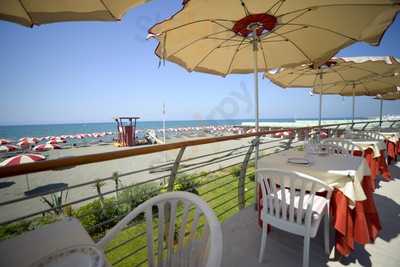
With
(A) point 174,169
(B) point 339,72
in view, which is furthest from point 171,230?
(B) point 339,72

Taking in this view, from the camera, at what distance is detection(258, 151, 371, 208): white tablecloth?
1.74 meters

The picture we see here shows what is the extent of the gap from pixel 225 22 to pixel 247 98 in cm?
233

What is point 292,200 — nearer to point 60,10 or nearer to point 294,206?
point 294,206

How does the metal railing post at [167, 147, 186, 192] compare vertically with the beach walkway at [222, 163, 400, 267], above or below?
above

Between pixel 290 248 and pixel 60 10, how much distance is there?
302 centimetres

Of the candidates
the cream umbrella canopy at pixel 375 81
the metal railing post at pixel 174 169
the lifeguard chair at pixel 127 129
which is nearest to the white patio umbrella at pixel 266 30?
the metal railing post at pixel 174 169

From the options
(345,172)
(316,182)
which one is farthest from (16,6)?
(345,172)

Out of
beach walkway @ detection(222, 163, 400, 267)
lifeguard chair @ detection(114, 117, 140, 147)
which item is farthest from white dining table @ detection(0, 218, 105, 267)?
lifeguard chair @ detection(114, 117, 140, 147)

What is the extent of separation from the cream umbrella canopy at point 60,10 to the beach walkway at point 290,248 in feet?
8.17

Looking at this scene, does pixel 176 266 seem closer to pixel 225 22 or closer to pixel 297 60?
pixel 225 22

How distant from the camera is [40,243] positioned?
2.90 ft

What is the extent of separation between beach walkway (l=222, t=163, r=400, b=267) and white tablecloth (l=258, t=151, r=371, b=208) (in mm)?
619

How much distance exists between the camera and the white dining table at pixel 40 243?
786 mm

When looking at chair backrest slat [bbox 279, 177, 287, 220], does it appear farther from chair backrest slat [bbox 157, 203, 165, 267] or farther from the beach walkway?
chair backrest slat [bbox 157, 203, 165, 267]
